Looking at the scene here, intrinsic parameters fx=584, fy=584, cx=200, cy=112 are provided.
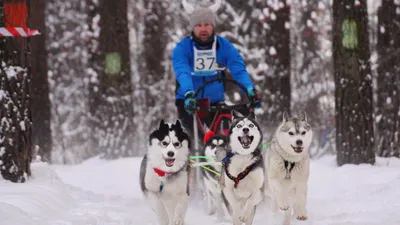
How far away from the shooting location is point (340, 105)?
830 cm

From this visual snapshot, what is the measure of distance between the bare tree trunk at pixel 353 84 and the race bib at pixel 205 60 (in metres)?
2.65

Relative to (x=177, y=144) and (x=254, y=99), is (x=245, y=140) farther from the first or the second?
(x=254, y=99)

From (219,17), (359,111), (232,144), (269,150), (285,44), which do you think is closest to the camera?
Result: (232,144)

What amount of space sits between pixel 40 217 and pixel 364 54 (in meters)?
5.30

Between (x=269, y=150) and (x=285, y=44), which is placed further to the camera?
(x=285, y=44)

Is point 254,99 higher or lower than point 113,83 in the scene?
higher

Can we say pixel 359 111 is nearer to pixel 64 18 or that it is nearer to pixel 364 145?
pixel 364 145

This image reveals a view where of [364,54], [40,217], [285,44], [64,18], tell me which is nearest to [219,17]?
[285,44]

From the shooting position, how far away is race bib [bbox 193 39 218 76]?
249 inches

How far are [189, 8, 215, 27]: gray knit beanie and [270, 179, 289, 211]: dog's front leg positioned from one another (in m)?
1.98

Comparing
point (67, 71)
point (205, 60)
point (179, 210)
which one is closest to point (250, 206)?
point (179, 210)

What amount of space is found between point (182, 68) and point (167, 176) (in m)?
1.64

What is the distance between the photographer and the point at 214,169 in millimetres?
5680

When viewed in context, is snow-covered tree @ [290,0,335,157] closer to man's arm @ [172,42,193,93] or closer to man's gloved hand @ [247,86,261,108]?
man's arm @ [172,42,193,93]
